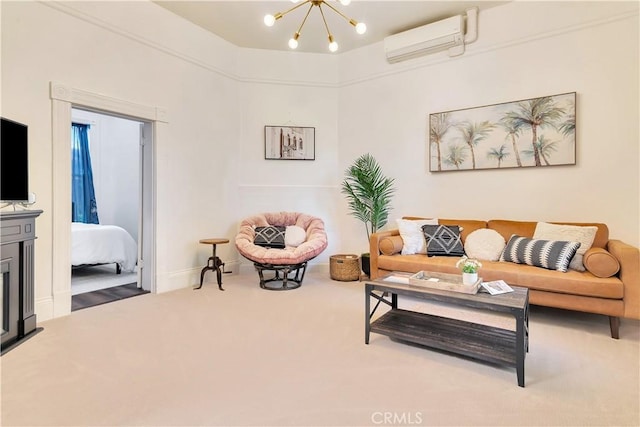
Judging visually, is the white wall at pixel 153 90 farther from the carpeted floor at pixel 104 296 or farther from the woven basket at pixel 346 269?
the woven basket at pixel 346 269

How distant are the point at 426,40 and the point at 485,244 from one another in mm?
2614

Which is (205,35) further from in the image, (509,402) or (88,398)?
(509,402)

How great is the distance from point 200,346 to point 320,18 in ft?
12.9

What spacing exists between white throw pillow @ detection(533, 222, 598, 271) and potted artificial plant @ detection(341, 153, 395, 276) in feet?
5.90

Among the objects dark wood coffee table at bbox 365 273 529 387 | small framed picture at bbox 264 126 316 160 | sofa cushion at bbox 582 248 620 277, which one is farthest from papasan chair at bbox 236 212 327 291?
sofa cushion at bbox 582 248 620 277

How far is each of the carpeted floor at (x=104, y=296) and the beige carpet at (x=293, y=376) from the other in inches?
17.8

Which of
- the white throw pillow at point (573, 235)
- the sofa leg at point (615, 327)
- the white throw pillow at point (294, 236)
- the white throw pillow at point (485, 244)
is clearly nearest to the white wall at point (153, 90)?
the white throw pillow at point (294, 236)

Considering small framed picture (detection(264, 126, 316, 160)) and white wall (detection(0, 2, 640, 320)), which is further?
small framed picture (detection(264, 126, 316, 160))

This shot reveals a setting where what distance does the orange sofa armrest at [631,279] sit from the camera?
2.54 m

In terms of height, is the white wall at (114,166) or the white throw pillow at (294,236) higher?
the white wall at (114,166)

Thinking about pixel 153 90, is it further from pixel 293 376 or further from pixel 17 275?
pixel 293 376

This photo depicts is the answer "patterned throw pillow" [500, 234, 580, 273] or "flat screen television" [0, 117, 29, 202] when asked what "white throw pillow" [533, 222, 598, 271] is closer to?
"patterned throw pillow" [500, 234, 580, 273]

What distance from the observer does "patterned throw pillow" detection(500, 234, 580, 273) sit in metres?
2.93
